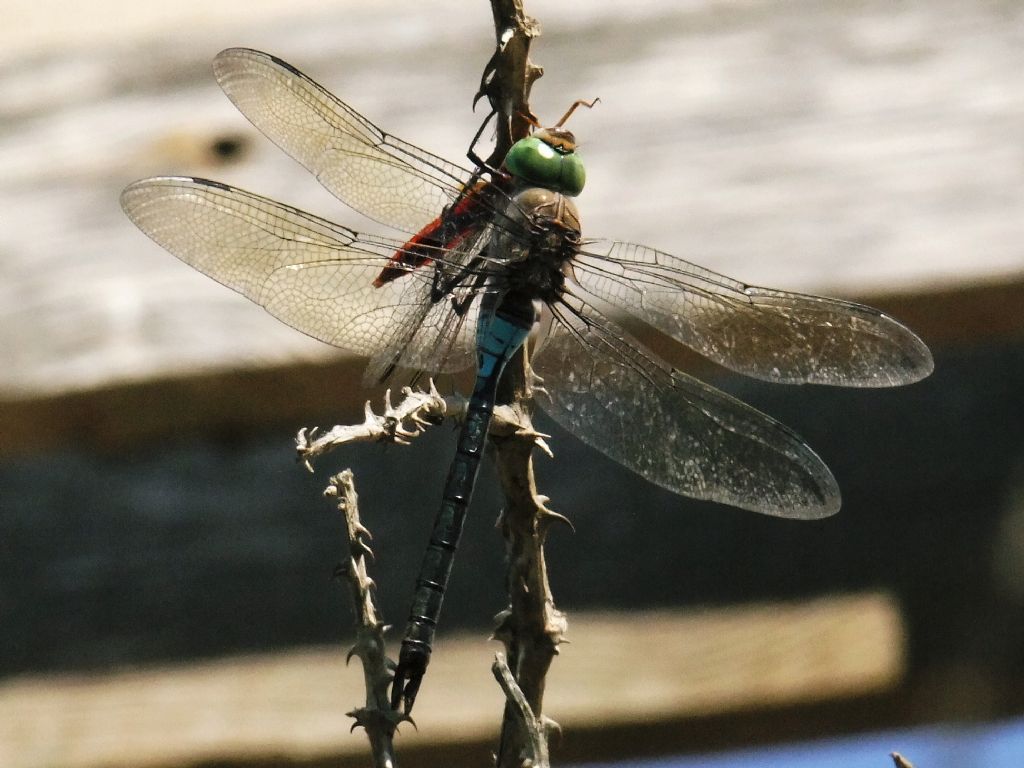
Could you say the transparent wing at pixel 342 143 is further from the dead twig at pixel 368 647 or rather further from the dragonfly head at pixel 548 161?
the dead twig at pixel 368 647

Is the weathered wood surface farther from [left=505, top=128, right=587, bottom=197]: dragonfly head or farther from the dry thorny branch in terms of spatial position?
the dry thorny branch

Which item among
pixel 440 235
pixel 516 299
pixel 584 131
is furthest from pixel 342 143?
pixel 584 131

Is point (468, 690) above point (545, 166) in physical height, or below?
below

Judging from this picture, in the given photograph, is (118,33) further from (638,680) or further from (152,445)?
(638,680)

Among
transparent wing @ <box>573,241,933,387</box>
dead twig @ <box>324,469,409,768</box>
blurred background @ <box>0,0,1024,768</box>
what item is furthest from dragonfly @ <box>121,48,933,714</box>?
dead twig @ <box>324,469,409,768</box>

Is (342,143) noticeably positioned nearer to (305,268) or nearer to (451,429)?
(305,268)
